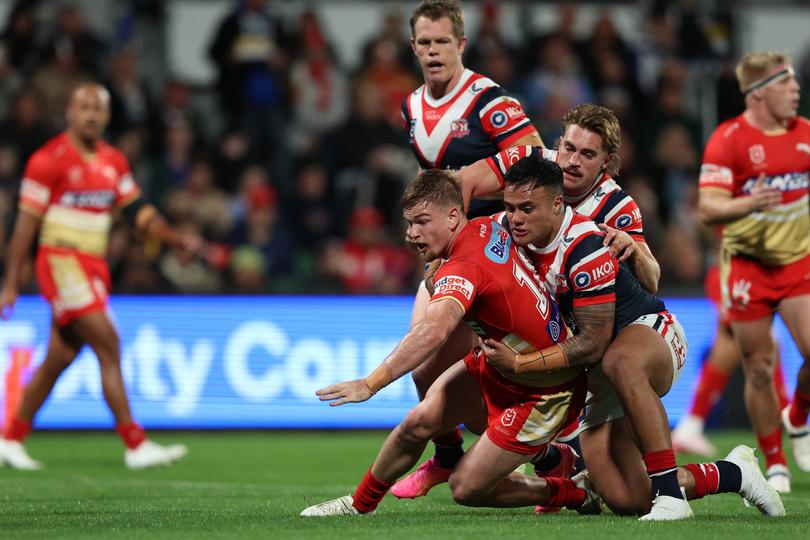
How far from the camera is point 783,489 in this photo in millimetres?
8383

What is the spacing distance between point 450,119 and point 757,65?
2363mm

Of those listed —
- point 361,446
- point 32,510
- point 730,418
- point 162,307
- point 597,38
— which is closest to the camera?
point 32,510

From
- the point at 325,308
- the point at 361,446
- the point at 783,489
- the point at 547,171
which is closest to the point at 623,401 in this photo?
the point at 547,171

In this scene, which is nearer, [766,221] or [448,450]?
[448,450]

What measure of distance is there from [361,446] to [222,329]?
1943 mm

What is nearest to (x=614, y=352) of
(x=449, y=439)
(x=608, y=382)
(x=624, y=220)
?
(x=608, y=382)


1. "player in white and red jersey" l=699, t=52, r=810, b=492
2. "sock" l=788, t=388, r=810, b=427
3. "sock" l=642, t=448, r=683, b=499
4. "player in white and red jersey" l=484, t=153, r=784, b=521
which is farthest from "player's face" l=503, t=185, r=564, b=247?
"sock" l=788, t=388, r=810, b=427

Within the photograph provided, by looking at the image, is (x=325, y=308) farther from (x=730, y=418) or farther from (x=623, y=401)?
(x=623, y=401)

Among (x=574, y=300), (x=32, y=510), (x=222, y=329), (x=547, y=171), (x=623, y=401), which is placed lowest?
(x=222, y=329)

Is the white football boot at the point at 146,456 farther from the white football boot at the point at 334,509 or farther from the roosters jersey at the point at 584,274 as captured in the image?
the roosters jersey at the point at 584,274

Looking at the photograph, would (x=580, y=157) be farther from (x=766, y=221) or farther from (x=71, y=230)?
(x=71, y=230)

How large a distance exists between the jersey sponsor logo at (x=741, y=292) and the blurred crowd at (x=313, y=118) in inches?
193

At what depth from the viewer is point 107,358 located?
10125mm

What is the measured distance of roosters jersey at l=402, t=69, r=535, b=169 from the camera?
749cm
